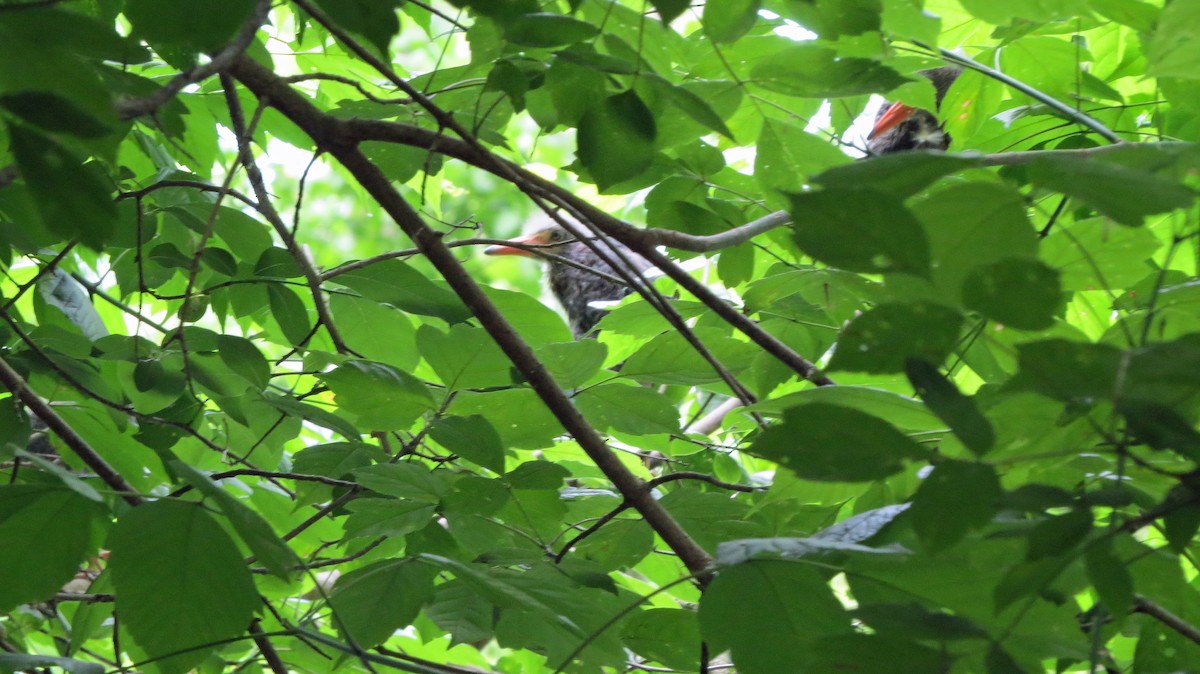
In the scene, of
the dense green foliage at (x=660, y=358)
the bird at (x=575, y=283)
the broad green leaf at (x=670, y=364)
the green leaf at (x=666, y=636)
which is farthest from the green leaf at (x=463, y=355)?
the bird at (x=575, y=283)

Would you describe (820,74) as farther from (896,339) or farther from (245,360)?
(245,360)

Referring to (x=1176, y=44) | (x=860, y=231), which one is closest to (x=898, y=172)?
(x=860, y=231)

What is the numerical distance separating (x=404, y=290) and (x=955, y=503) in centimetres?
59

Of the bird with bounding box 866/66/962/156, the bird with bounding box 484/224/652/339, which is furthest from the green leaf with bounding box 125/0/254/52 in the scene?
the bird with bounding box 484/224/652/339

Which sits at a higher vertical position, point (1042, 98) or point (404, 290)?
point (404, 290)

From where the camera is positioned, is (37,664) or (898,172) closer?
(898,172)

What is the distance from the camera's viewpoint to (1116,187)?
37cm

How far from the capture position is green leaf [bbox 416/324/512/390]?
804 mm

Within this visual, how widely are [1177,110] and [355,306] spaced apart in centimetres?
87

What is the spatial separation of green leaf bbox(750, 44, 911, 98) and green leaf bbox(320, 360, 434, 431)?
371 mm

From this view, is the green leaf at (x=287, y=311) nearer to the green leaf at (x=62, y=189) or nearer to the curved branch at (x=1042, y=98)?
the green leaf at (x=62, y=189)

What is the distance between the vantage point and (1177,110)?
3.12ft

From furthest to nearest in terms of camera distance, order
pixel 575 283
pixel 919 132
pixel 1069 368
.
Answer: pixel 575 283 < pixel 919 132 < pixel 1069 368

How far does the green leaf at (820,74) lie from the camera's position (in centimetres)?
63
